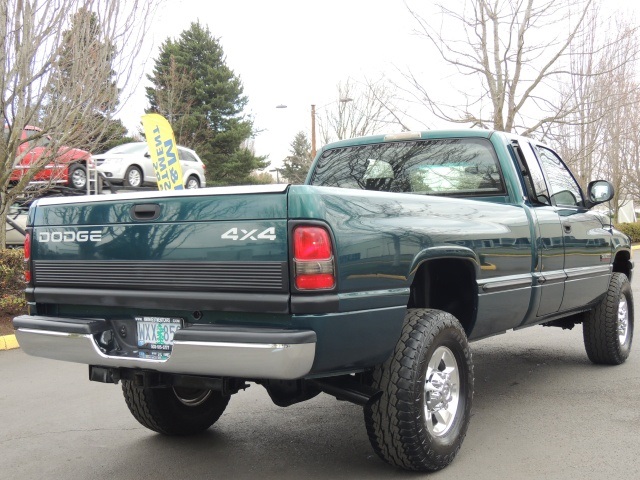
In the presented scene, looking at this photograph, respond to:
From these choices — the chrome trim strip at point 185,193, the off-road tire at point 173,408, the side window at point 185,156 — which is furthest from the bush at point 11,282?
the side window at point 185,156

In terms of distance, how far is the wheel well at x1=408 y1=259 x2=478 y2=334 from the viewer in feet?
13.7

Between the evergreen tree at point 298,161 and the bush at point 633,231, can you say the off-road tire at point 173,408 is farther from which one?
the evergreen tree at point 298,161

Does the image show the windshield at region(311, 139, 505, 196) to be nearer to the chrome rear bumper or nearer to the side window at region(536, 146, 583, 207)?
the side window at region(536, 146, 583, 207)

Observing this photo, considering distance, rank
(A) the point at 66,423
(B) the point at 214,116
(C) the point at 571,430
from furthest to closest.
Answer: (B) the point at 214,116 < (A) the point at 66,423 < (C) the point at 571,430

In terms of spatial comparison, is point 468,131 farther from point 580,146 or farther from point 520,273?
point 580,146

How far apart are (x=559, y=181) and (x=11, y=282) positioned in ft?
23.4

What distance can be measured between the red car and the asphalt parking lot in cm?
491

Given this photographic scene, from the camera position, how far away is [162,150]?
12867mm

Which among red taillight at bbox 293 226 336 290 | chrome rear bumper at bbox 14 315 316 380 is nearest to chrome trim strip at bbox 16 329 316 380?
chrome rear bumper at bbox 14 315 316 380

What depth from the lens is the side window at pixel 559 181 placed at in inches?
217

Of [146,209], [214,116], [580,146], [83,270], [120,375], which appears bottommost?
[120,375]

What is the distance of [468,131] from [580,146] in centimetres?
2019

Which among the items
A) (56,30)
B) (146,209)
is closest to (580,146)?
(56,30)

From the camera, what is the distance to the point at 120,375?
3613mm
